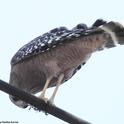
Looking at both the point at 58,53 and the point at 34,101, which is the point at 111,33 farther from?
the point at 34,101

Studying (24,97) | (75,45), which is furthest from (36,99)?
(75,45)

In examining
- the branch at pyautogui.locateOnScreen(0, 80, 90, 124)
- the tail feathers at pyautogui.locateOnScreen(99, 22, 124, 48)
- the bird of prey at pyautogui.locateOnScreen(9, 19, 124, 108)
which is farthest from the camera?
the bird of prey at pyautogui.locateOnScreen(9, 19, 124, 108)

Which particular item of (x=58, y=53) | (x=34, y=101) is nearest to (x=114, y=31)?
(x=58, y=53)

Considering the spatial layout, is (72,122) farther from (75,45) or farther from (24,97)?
(75,45)

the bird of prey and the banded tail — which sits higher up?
the banded tail

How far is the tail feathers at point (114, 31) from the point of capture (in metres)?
3.74

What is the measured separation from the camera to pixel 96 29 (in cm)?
405

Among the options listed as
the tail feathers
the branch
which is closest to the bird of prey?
the tail feathers

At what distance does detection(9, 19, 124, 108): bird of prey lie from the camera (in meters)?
4.06

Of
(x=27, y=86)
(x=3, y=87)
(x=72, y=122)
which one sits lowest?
(x=27, y=86)

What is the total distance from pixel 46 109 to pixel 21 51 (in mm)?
1681

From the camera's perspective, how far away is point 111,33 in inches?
151

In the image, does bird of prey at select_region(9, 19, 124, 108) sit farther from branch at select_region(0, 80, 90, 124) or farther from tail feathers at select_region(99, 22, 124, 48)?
branch at select_region(0, 80, 90, 124)

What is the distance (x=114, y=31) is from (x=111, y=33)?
4cm
